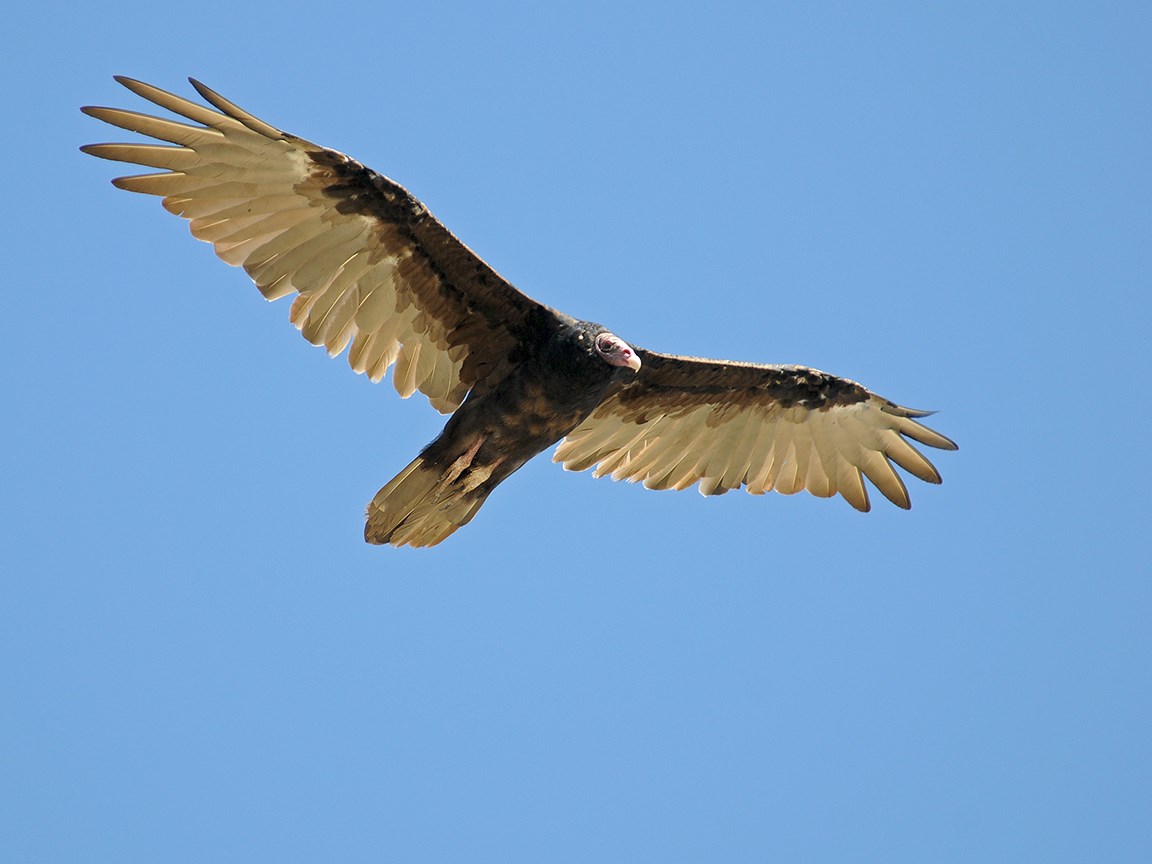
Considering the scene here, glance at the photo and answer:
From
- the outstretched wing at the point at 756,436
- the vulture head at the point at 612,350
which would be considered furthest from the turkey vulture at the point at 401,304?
the outstretched wing at the point at 756,436

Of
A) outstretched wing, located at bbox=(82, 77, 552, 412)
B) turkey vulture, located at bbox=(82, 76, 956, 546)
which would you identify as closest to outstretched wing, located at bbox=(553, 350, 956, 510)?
turkey vulture, located at bbox=(82, 76, 956, 546)

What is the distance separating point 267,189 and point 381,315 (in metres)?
0.97

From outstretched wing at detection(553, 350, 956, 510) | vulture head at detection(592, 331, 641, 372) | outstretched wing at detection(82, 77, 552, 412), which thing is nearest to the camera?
outstretched wing at detection(82, 77, 552, 412)

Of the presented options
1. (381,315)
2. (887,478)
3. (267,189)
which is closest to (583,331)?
(381,315)

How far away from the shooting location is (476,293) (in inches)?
328

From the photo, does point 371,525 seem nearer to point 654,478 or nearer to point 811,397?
point 654,478

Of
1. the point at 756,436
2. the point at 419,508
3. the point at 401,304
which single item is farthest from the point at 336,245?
the point at 756,436

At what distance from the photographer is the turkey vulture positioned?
7797 mm

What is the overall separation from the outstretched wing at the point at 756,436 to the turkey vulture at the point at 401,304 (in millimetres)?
154

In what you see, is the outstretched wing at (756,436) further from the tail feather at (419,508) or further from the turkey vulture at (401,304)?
the tail feather at (419,508)

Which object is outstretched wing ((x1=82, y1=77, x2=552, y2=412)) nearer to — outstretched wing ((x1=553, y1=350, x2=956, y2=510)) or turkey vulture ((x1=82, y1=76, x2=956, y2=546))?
turkey vulture ((x1=82, y1=76, x2=956, y2=546))

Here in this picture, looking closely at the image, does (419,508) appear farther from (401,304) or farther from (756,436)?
(756,436)

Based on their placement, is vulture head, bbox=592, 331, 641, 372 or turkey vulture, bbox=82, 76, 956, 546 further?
vulture head, bbox=592, 331, 641, 372

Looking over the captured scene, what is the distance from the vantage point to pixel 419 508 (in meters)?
8.34
